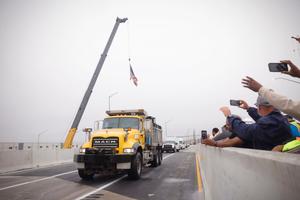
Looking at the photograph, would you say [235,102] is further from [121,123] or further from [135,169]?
[121,123]

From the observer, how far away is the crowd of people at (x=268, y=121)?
2625mm

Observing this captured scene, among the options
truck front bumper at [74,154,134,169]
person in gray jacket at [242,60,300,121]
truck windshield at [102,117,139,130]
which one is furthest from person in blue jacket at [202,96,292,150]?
truck windshield at [102,117,139,130]

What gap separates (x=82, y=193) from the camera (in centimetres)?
828

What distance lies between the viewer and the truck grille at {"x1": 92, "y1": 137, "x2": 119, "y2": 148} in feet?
36.9

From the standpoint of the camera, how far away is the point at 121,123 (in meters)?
13.3

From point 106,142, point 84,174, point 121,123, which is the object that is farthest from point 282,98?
point 121,123

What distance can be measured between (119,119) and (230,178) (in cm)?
1009

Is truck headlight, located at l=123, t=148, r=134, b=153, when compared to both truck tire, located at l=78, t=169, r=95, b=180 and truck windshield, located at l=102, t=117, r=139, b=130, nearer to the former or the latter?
truck tire, located at l=78, t=169, r=95, b=180

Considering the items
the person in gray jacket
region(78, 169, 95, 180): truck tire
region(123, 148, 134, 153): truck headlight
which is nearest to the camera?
the person in gray jacket

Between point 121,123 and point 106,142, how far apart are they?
208 cm

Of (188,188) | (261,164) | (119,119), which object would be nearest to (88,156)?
(119,119)

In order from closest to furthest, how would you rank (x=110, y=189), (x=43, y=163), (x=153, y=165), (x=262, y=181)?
(x=262, y=181)
(x=110, y=189)
(x=153, y=165)
(x=43, y=163)

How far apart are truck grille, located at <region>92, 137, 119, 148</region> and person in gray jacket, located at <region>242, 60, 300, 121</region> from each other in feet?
28.1

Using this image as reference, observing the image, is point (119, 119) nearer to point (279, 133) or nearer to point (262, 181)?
point (279, 133)
